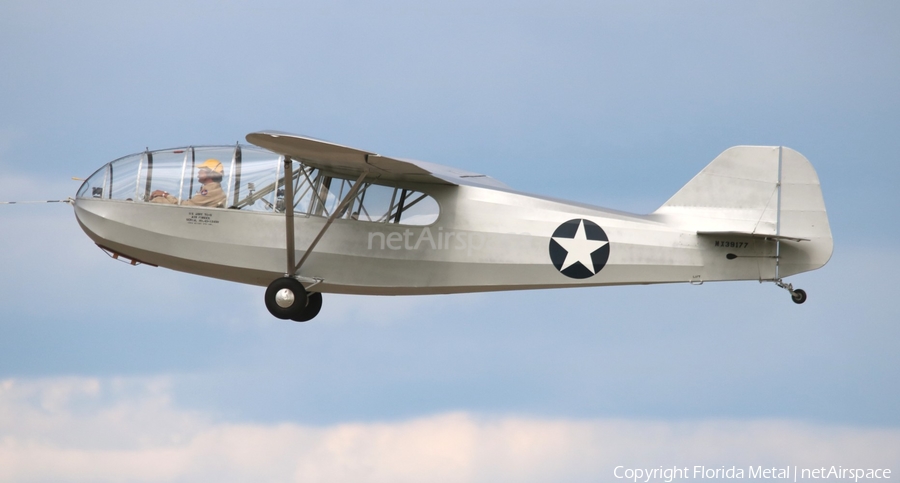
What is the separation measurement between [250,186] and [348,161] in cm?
188

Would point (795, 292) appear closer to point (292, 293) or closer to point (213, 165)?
point (292, 293)

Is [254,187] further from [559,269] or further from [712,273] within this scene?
[712,273]

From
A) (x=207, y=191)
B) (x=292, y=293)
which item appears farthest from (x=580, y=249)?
(x=207, y=191)

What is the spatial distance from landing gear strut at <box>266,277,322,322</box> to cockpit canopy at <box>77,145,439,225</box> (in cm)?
106

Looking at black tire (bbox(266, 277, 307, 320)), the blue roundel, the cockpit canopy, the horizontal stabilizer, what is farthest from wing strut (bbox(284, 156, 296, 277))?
the horizontal stabilizer

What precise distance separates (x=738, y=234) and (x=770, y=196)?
0.78 m

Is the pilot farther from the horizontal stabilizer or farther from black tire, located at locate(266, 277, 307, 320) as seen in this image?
the horizontal stabilizer

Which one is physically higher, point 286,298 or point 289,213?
point 289,213

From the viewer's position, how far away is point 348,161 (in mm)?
17766

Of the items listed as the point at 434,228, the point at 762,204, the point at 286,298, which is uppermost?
the point at 762,204

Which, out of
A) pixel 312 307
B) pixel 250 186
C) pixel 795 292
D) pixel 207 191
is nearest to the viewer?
pixel 795 292

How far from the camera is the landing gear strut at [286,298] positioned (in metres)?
18.3

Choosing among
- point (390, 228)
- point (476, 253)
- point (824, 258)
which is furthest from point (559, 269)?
point (824, 258)

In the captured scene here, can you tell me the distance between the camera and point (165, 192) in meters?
19.0
